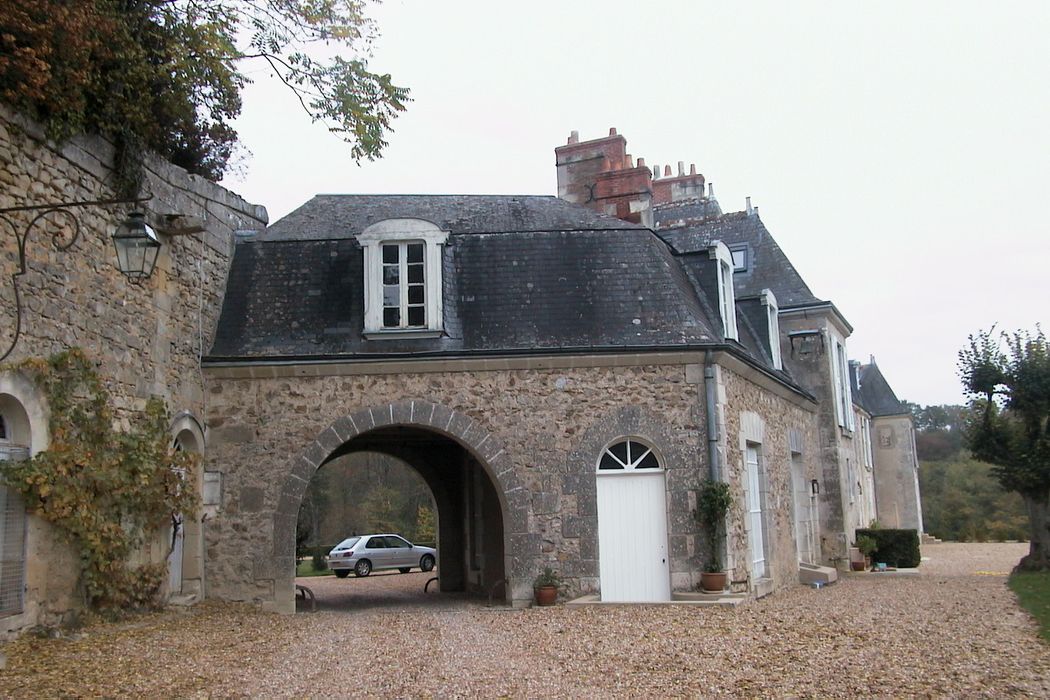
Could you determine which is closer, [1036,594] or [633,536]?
[633,536]

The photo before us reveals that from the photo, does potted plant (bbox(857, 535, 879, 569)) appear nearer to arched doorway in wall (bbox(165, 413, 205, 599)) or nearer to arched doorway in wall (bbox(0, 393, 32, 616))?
arched doorway in wall (bbox(165, 413, 205, 599))

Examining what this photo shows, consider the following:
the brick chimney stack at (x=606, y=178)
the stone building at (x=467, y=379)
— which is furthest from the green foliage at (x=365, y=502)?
the stone building at (x=467, y=379)

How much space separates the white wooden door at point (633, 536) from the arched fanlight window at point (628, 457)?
99 millimetres

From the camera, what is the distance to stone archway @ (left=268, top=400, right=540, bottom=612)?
11078mm

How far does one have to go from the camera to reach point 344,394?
37.6 ft

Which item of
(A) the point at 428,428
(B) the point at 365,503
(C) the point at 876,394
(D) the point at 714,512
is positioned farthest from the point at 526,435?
(C) the point at 876,394

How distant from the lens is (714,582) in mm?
11055

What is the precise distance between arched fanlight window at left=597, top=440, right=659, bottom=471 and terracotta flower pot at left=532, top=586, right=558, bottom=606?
154 centimetres

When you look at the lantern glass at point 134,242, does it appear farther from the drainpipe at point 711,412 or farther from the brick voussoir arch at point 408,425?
the drainpipe at point 711,412

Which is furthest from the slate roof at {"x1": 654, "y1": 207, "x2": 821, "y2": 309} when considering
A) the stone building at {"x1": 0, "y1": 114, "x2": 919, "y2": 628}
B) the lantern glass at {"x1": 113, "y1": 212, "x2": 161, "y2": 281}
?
the lantern glass at {"x1": 113, "y1": 212, "x2": 161, "y2": 281}

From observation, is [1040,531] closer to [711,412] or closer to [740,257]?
[740,257]

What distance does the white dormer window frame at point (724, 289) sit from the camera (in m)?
13.1

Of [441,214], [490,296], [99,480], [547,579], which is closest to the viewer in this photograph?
[99,480]

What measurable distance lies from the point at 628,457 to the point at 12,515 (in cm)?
655
